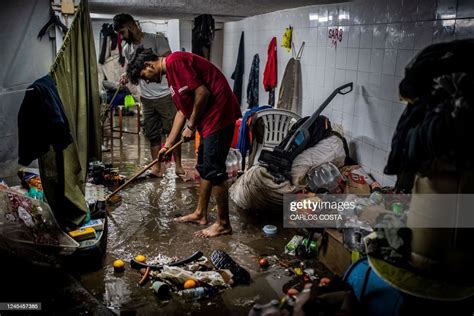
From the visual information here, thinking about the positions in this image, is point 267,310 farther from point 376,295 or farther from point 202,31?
point 202,31

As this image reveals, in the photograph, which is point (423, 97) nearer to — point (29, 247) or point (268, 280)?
point (268, 280)

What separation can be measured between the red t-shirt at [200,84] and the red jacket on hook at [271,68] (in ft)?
9.71

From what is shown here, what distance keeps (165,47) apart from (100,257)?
2.90 m

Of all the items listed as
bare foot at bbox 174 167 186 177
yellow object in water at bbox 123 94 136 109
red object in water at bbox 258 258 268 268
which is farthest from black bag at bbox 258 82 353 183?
yellow object in water at bbox 123 94 136 109

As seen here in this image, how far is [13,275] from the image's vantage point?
2584mm

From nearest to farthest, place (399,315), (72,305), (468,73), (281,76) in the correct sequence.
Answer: (468,73)
(399,315)
(72,305)
(281,76)

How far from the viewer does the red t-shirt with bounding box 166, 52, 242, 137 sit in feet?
11.1

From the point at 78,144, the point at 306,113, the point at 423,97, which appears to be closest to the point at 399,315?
the point at 423,97

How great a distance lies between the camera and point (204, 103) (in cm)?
344

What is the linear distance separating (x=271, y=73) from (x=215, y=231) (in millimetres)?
3596

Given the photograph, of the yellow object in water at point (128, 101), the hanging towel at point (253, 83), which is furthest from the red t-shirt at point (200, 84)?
the yellow object in water at point (128, 101)

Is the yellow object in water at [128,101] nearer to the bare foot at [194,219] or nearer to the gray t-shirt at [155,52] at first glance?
the gray t-shirt at [155,52]

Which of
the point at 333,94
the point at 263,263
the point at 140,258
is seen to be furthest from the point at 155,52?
the point at 263,263

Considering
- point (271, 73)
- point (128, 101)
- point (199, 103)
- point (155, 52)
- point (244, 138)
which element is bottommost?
point (244, 138)
